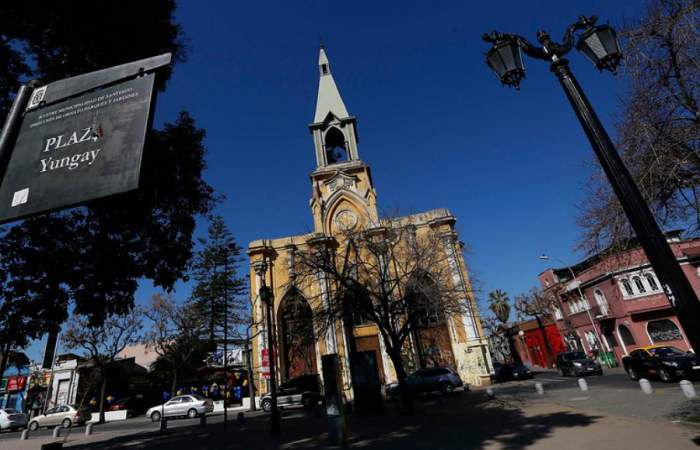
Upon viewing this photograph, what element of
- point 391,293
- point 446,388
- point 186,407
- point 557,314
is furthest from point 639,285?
point 186,407

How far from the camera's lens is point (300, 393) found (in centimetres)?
2161

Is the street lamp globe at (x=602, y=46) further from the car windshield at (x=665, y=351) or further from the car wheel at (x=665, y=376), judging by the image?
the car windshield at (x=665, y=351)

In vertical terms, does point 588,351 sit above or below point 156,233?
below

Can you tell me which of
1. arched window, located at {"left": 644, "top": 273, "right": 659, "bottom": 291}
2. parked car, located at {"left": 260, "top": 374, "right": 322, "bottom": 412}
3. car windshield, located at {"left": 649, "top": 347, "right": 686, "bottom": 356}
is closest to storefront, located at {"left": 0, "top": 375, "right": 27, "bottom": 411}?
parked car, located at {"left": 260, "top": 374, "right": 322, "bottom": 412}

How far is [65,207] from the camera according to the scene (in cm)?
286

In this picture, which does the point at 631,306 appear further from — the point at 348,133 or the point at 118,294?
the point at 118,294

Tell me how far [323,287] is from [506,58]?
927 inches

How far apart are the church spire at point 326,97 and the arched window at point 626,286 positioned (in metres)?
28.0

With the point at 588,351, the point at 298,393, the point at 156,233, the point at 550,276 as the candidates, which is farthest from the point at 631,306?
the point at 156,233

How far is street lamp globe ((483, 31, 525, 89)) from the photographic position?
4422mm

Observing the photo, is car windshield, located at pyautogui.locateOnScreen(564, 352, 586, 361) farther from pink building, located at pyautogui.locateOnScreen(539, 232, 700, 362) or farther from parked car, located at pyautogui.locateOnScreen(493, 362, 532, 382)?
pink building, located at pyautogui.locateOnScreen(539, 232, 700, 362)

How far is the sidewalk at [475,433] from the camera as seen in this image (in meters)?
6.83

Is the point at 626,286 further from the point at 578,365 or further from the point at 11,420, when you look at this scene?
the point at 11,420

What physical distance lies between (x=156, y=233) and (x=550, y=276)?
4372 centimetres
